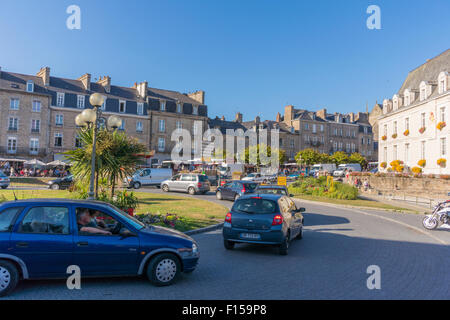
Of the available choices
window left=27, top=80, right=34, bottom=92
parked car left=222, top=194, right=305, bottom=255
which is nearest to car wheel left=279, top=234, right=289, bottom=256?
parked car left=222, top=194, right=305, bottom=255

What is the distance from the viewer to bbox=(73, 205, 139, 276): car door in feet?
17.7

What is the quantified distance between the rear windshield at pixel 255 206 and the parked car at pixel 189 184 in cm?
1711

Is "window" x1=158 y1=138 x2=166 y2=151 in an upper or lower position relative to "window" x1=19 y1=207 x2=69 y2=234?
upper

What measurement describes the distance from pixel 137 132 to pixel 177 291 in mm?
48045

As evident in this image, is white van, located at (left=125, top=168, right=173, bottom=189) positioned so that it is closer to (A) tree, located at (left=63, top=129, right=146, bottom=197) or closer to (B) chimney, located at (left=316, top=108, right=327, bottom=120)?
(A) tree, located at (left=63, top=129, right=146, bottom=197)

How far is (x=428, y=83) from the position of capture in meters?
36.8

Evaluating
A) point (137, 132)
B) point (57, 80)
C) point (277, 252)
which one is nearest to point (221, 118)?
point (137, 132)

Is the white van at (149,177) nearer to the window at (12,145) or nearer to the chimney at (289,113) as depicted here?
the window at (12,145)

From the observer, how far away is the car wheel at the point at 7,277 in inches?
199

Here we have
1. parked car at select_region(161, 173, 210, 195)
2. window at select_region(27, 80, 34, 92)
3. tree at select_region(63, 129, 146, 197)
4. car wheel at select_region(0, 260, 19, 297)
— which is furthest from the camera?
window at select_region(27, 80, 34, 92)

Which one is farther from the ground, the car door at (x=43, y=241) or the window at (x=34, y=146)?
the window at (x=34, y=146)

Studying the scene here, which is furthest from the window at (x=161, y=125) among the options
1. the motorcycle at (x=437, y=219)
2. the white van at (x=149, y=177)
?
the motorcycle at (x=437, y=219)

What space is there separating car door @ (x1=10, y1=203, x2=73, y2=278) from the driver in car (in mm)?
158
